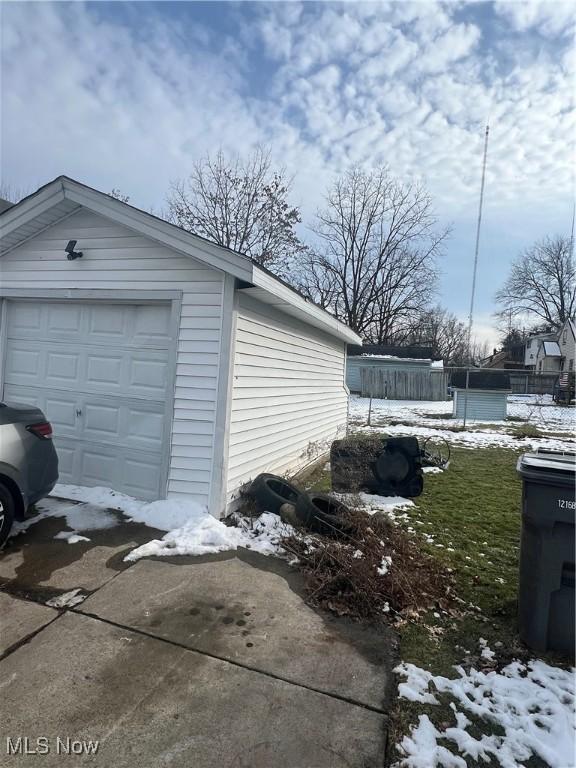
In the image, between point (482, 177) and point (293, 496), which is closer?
point (293, 496)

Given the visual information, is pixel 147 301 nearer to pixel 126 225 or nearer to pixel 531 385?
pixel 126 225

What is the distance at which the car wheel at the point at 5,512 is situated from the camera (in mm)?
3545

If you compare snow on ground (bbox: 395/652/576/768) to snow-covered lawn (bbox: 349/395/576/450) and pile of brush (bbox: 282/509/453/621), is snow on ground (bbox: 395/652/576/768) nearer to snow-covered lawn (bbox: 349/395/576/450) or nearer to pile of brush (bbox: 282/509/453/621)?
pile of brush (bbox: 282/509/453/621)

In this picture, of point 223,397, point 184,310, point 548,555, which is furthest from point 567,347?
point 548,555

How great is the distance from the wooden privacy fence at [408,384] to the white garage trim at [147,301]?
18485mm

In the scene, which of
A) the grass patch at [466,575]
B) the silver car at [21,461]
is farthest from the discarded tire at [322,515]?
the silver car at [21,461]

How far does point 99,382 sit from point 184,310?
4.75 ft

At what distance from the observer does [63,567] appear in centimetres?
345

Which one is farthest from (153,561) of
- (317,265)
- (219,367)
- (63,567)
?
(317,265)

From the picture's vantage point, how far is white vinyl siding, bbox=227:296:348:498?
500 cm

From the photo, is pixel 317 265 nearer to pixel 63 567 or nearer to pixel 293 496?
pixel 293 496

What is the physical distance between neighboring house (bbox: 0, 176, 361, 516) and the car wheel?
4.84 feet

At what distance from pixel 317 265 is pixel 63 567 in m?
28.9

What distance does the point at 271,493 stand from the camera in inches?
192
